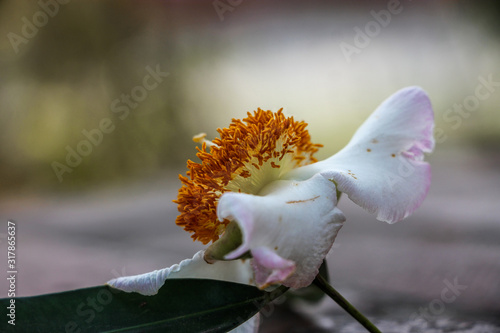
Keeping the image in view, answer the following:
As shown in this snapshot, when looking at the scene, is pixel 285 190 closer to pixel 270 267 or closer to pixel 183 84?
pixel 270 267

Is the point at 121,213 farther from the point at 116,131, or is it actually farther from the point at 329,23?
the point at 329,23

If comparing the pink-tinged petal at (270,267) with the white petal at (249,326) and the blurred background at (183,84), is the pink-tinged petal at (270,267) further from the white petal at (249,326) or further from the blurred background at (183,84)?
the blurred background at (183,84)

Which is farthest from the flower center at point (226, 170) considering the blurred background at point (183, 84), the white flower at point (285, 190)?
the blurred background at point (183, 84)

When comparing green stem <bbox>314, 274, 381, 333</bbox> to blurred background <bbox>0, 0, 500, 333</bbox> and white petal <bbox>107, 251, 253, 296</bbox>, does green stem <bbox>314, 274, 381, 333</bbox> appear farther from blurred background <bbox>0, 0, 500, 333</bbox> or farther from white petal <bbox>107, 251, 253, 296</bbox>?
blurred background <bbox>0, 0, 500, 333</bbox>

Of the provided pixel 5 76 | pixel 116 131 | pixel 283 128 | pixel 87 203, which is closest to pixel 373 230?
pixel 283 128

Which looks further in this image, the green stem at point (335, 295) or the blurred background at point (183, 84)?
the blurred background at point (183, 84)

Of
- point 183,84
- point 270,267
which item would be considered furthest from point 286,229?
point 183,84

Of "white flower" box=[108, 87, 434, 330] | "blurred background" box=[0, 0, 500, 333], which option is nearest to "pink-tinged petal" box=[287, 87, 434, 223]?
"white flower" box=[108, 87, 434, 330]
